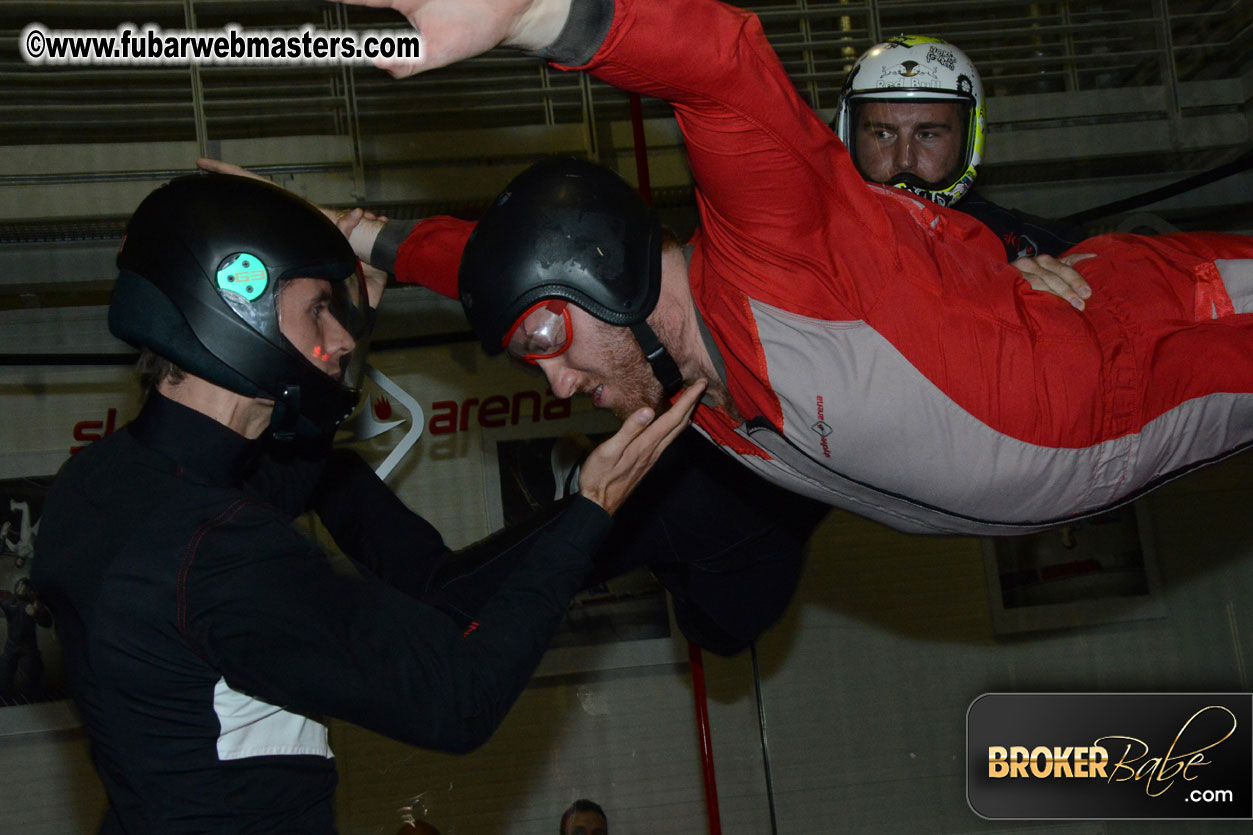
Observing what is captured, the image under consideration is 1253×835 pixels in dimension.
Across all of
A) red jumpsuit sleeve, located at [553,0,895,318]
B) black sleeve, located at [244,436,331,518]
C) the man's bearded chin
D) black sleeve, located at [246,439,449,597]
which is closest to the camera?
red jumpsuit sleeve, located at [553,0,895,318]

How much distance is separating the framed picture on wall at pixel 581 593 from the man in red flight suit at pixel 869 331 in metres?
1.47

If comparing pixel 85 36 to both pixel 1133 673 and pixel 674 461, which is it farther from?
pixel 1133 673

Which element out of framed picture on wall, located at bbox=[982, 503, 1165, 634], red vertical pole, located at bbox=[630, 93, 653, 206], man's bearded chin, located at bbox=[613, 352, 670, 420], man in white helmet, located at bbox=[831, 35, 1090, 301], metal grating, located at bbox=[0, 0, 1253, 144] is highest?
metal grating, located at bbox=[0, 0, 1253, 144]

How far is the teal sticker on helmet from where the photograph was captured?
1.51 metres

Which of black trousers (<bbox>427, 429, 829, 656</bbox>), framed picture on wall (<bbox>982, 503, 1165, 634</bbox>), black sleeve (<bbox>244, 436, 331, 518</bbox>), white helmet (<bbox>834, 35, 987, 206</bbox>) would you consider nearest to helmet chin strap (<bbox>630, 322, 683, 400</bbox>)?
black sleeve (<bbox>244, 436, 331, 518</bbox>)

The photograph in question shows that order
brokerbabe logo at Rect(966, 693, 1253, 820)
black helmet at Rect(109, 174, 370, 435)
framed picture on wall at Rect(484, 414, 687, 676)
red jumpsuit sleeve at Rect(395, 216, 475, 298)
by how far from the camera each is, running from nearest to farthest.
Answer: black helmet at Rect(109, 174, 370, 435)
red jumpsuit sleeve at Rect(395, 216, 475, 298)
framed picture on wall at Rect(484, 414, 687, 676)
brokerbabe logo at Rect(966, 693, 1253, 820)

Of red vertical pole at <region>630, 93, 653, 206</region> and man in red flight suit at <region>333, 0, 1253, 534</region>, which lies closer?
man in red flight suit at <region>333, 0, 1253, 534</region>

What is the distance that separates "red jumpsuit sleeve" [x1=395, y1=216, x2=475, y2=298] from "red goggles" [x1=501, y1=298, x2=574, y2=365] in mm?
456

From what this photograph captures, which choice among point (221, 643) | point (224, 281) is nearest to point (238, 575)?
point (221, 643)

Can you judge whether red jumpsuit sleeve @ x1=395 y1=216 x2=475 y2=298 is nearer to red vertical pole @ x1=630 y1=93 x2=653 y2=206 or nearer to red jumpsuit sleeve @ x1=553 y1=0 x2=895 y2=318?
red jumpsuit sleeve @ x1=553 y1=0 x2=895 y2=318

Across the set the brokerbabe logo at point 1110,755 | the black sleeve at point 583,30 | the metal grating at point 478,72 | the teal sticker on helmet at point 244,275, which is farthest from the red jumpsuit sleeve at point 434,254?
the brokerbabe logo at point 1110,755

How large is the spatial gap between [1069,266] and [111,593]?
173 centimetres

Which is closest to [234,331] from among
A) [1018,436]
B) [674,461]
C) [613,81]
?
[613,81]

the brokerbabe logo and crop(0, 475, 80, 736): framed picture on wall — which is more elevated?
crop(0, 475, 80, 736): framed picture on wall
